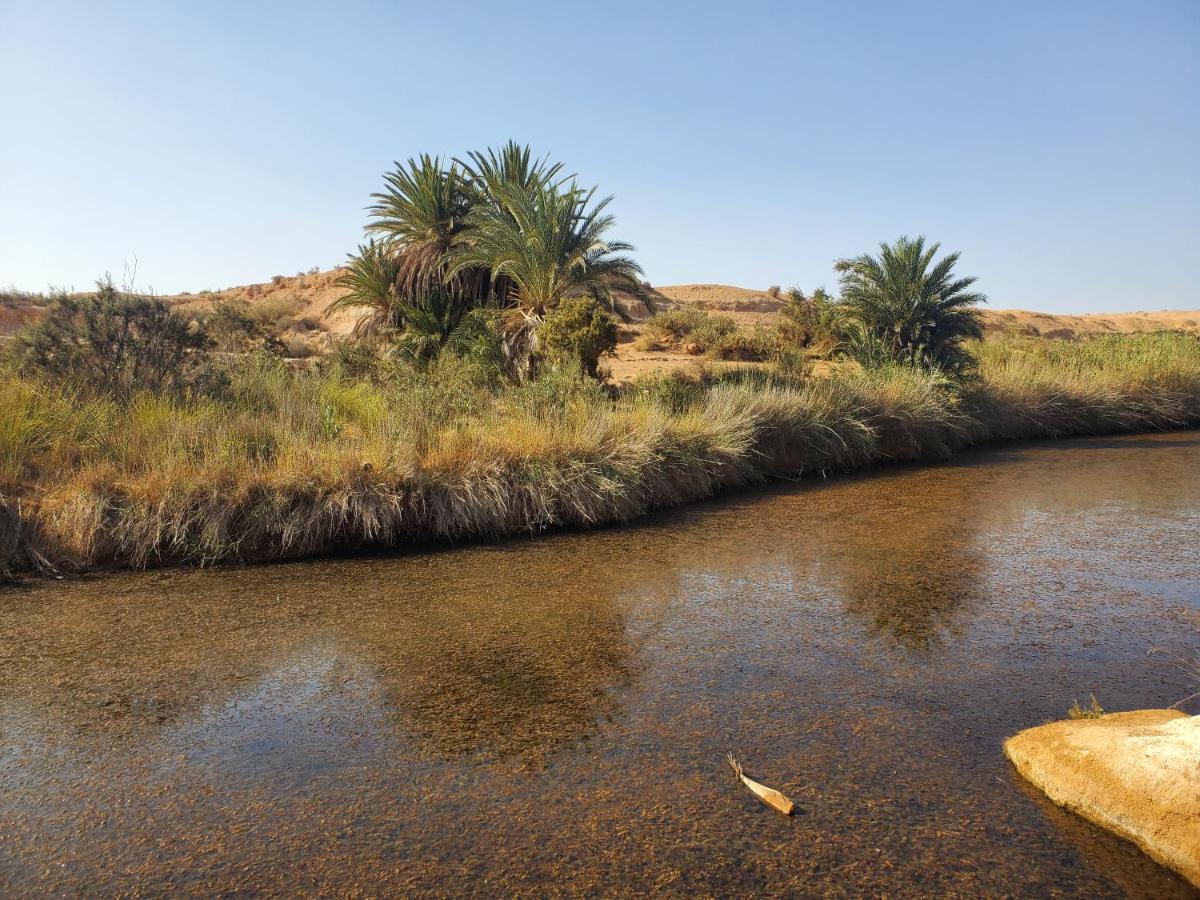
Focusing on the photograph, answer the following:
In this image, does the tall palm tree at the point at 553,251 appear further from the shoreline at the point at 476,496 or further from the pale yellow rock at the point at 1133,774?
the pale yellow rock at the point at 1133,774

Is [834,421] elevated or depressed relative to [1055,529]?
elevated

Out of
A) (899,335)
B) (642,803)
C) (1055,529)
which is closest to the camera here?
(642,803)

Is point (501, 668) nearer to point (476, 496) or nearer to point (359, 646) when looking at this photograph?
point (359, 646)

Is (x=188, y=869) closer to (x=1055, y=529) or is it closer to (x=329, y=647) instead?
(x=329, y=647)

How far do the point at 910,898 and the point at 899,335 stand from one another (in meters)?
13.7

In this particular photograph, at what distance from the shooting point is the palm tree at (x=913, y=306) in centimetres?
1493

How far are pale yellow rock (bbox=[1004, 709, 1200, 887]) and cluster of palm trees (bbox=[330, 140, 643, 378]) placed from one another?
393 inches

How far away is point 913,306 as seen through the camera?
1510 cm

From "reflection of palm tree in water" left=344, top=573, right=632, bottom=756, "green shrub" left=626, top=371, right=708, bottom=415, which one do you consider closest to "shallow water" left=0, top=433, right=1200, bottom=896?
→ "reflection of palm tree in water" left=344, top=573, right=632, bottom=756

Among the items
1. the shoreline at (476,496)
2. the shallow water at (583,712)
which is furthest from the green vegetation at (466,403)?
the shallow water at (583,712)

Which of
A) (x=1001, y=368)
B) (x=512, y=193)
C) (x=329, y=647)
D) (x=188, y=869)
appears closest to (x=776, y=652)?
(x=329, y=647)

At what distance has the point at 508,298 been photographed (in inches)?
600

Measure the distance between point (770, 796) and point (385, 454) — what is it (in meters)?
5.42

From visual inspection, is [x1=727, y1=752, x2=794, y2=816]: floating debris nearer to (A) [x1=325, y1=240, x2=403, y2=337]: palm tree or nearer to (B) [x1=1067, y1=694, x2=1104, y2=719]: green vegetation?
(B) [x1=1067, y1=694, x2=1104, y2=719]: green vegetation
